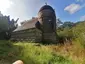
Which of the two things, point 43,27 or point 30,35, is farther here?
point 43,27

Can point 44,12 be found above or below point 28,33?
above

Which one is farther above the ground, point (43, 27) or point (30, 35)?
point (43, 27)

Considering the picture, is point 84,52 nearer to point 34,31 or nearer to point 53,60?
point 53,60

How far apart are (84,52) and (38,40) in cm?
3117

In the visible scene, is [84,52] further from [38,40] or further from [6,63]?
[38,40]

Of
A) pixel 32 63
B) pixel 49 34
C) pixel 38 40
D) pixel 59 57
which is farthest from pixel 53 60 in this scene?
pixel 49 34

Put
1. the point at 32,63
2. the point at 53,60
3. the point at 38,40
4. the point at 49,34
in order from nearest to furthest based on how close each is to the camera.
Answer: the point at 32,63, the point at 53,60, the point at 38,40, the point at 49,34

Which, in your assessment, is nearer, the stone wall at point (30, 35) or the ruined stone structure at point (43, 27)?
the stone wall at point (30, 35)

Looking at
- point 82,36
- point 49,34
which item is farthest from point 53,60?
point 49,34

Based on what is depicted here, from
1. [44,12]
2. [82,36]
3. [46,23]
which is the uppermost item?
[44,12]

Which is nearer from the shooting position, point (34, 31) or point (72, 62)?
point (72, 62)

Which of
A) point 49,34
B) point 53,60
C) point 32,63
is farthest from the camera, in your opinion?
point 49,34

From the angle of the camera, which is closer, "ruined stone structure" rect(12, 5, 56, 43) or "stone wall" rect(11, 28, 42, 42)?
"stone wall" rect(11, 28, 42, 42)

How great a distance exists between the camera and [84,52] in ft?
33.1
